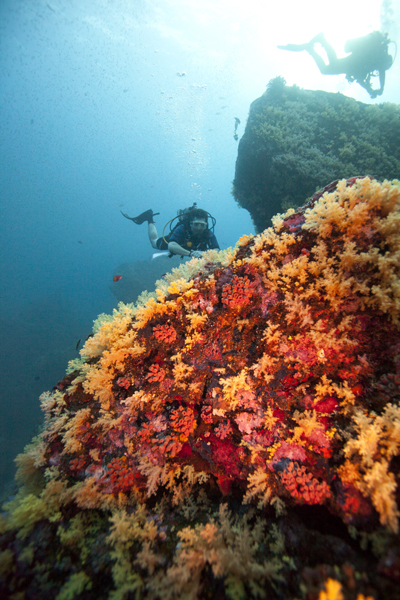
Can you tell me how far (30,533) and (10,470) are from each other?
55.6ft

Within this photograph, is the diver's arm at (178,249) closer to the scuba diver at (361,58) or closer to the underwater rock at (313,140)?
the underwater rock at (313,140)

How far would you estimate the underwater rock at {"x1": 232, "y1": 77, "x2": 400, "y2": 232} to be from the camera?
7.42 meters

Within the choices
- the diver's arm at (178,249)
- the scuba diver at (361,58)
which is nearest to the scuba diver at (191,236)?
the diver's arm at (178,249)

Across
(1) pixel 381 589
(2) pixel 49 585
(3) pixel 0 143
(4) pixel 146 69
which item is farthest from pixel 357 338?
(3) pixel 0 143

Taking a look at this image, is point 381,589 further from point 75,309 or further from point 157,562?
point 75,309

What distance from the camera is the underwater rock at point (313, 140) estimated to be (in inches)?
292

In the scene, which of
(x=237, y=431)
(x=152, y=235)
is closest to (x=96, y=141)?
(x=152, y=235)

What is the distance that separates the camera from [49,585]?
1985mm

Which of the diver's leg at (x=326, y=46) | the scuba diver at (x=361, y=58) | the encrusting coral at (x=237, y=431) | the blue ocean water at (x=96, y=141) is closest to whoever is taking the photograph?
the encrusting coral at (x=237, y=431)

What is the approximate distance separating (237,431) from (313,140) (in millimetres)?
9547

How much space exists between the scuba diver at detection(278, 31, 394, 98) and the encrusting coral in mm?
11419

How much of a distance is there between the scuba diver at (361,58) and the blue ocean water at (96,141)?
24.2 ft

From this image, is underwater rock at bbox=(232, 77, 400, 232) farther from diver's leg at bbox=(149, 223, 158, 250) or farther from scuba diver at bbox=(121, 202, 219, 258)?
diver's leg at bbox=(149, 223, 158, 250)

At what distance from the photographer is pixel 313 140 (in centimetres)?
783
